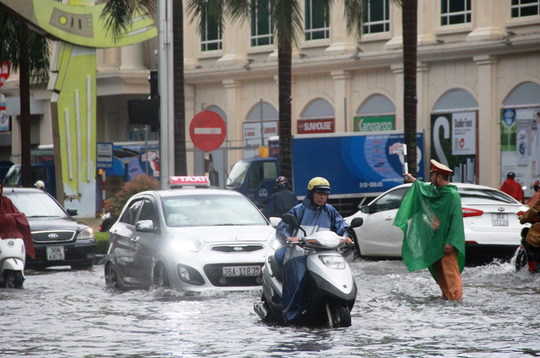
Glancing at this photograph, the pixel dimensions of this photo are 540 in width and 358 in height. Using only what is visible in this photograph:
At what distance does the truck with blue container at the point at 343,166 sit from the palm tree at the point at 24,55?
258 inches

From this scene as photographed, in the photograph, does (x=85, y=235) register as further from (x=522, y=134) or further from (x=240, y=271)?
(x=522, y=134)

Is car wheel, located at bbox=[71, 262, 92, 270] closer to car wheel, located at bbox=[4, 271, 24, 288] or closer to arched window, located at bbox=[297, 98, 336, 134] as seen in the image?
car wheel, located at bbox=[4, 271, 24, 288]

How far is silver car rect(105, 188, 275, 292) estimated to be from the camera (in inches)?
495

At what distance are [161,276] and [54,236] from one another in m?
5.72

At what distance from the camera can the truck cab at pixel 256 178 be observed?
31.1 m

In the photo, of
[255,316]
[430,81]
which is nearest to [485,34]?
[430,81]

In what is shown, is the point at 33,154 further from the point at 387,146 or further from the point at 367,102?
the point at 387,146

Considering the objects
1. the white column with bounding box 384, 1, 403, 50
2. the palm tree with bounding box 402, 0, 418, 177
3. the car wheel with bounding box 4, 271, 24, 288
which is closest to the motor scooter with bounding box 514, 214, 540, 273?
the car wheel with bounding box 4, 271, 24, 288

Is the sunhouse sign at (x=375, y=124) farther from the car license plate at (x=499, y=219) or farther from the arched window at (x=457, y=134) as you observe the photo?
the car license plate at (x=499, y=219)

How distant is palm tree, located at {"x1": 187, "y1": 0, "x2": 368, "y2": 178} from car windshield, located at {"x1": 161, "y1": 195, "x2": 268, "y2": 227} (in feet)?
33.5

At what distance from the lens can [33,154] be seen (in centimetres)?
4425

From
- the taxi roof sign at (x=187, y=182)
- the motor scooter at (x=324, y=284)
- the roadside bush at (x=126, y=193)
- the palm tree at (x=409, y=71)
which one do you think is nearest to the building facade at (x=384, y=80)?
the palm tree at (x=409, y=71)

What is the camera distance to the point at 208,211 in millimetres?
13930

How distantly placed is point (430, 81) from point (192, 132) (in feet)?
67.4
